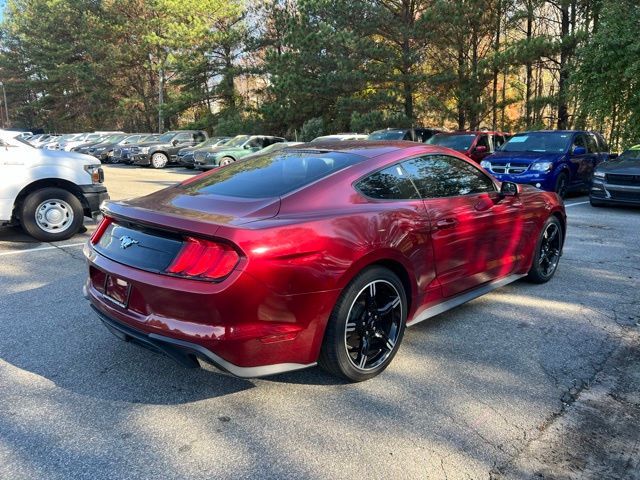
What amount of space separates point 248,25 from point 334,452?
35.9 metres

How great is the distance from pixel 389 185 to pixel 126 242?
5.83 ft

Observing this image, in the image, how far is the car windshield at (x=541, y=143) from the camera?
11719 millimetres

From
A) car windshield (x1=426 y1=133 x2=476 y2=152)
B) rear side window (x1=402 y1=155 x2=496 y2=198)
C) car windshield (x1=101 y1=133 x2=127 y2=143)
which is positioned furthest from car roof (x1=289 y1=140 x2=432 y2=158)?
car windshield (x1=101 y1=133 x2=127 y2=143)

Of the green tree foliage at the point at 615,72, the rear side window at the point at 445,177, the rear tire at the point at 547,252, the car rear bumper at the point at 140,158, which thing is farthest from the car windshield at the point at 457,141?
the car rear bumper at the point at 140,158

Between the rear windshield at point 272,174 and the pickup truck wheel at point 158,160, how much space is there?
2046 cm

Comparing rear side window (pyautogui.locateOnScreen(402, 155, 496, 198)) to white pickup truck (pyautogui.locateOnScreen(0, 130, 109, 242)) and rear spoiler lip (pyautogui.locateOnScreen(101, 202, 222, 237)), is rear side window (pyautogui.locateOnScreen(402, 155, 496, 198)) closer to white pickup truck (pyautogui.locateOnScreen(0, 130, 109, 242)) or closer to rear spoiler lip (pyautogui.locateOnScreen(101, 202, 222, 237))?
rear spoiler lip (pyautogui.locateOnScreen(101, 202, 222, 237))

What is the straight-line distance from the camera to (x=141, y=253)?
298 cm

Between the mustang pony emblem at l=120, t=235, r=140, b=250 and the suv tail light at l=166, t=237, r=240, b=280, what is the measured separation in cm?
42

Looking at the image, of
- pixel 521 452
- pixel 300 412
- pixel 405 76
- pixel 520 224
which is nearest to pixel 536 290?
pixel 520 224

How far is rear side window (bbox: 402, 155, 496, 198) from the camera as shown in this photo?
383cm

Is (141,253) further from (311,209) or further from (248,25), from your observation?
(248,25)

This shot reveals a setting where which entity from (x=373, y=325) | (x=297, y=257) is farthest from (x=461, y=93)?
(x=297, y=257)

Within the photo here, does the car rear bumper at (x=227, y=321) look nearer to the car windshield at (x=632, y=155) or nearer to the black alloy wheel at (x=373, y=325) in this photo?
the black alloy wheel at (x=373, y=325)

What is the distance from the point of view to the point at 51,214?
728 centimetres
